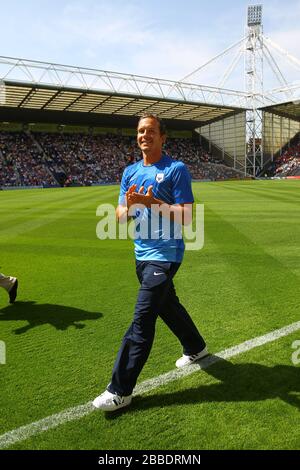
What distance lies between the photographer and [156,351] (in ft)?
13.4

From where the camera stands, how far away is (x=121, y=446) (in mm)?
2682

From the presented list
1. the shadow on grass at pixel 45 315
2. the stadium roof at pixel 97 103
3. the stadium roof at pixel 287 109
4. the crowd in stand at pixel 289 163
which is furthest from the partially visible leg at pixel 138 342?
the crowd in stand at pixel 289 163

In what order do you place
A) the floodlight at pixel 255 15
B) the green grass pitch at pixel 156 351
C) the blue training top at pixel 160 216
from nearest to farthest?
1. the green grass pitch at pixel 156 351
2. the blue training top at pixel 160 216
3. the floodlight at pixel 255 15

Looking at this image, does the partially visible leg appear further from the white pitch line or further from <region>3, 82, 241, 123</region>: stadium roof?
<region>3, 82, 241, 123</region>: stadium roof

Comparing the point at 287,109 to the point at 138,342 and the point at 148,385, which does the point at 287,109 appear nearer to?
the point at 148,385

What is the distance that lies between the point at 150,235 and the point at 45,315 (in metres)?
2.59

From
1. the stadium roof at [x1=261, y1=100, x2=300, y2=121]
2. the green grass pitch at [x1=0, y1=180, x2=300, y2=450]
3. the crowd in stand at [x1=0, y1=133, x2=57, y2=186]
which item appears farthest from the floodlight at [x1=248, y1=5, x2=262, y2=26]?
the green grass pitch at [x1=0, y1=180, x2=300, y2=450]

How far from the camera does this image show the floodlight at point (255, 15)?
2803 inches

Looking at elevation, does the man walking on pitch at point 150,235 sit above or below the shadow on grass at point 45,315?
above

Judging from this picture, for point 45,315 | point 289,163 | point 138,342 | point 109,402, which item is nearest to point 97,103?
point 289,163

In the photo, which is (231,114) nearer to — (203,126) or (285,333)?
(203,126)

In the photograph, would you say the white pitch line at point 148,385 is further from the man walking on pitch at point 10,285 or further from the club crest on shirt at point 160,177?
the man walking on pitch at point 10,285

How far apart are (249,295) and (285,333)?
1.35m

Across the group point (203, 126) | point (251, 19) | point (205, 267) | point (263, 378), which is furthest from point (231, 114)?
point (263, 378)
